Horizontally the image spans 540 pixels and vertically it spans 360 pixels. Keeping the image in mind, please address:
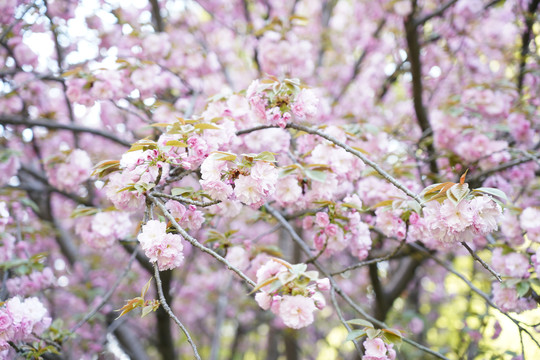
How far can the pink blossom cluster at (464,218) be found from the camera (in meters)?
1.23

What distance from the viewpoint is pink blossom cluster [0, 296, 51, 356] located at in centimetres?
159

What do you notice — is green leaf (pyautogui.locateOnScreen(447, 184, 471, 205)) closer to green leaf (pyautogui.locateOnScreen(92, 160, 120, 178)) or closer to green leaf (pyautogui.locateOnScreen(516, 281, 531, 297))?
green leaf (pyautogui.locateOnScreen(516, 281, 531, 297))

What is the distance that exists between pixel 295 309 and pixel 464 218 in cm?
56

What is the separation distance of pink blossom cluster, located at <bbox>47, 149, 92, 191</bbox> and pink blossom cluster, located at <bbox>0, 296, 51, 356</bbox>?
36.6 inches

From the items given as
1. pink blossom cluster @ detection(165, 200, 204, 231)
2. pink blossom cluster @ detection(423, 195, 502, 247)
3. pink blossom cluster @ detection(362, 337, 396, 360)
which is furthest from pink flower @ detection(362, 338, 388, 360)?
pink blossom cluster @ detection(165, 200, 204, 231)

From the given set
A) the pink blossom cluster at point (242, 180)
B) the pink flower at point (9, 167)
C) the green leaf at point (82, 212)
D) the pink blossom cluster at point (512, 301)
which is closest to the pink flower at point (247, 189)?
the pink blossom cluster at point (242, 180)

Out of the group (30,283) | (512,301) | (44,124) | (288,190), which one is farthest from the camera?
(44,124)

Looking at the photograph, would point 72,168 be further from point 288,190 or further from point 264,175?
point 264,175

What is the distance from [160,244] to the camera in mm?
1320

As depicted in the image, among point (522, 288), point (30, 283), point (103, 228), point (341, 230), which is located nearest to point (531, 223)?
point (522, 288)

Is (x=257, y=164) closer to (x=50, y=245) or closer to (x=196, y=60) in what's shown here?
(x=196, y=60)

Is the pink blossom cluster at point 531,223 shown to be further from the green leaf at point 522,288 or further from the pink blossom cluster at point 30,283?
the pink blossom cluster at point 30,283

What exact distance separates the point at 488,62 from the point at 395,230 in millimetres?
3033

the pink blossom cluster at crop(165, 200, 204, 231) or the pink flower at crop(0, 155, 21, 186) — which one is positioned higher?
the pink blossom cluster at crop(165, 200, 204, 231)
